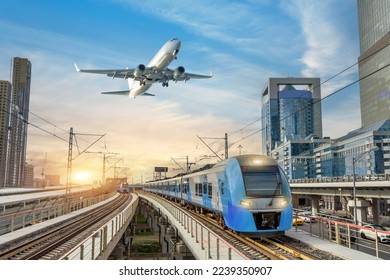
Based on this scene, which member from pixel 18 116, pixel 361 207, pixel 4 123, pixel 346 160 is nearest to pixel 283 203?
pixel 18 116

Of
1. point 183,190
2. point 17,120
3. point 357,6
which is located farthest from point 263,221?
point 183,190

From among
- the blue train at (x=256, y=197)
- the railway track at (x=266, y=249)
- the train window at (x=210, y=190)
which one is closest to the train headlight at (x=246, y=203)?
the blue train at (x=256, y=197)

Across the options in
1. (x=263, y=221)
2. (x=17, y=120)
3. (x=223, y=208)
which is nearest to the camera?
(x=17, y=120)

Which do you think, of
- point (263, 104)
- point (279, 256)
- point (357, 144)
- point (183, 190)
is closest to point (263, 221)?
point (279, 256)

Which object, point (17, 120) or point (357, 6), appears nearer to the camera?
point (357, 6)

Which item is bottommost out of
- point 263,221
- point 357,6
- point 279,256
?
point 279,256

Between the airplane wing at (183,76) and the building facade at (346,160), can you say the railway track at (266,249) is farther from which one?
the building facade at (346,160)

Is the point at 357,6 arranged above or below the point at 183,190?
above

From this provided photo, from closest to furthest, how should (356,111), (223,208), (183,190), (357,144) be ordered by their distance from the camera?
(356,111) → (223,208) → (183,190) → (357,144)

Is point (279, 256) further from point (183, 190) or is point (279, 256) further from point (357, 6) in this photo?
point (183, 190)
